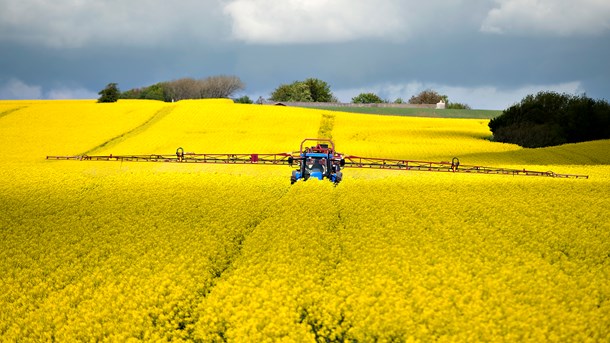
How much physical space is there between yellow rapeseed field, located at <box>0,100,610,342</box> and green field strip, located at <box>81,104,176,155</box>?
30913mm

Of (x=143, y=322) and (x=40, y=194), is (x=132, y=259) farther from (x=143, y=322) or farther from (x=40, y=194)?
(x=40, y=194)

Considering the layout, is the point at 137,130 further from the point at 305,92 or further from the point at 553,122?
the point at 305,92

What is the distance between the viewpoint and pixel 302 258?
62.6ft

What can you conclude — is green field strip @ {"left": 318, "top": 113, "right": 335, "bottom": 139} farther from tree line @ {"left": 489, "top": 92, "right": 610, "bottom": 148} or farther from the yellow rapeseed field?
the yellow rapeseed field

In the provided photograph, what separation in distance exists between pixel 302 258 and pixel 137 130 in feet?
219

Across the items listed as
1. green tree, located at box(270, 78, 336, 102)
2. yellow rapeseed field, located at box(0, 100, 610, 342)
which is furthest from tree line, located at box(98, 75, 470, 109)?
yellow rapeseed field, located at box(0, 100, 610, 342)

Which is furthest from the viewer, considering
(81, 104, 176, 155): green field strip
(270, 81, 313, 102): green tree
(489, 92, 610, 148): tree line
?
(270, 81, 313, 102): green tree

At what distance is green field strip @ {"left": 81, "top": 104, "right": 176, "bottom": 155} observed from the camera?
229 ft

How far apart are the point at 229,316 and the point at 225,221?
8.88 metres

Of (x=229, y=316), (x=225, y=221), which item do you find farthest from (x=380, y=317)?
(x=225, y=221)

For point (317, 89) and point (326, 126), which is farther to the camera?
point (317, 89)

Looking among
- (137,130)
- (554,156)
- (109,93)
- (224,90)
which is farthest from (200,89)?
(554,156)

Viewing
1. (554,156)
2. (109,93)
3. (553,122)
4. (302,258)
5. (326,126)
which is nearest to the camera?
(302,258)

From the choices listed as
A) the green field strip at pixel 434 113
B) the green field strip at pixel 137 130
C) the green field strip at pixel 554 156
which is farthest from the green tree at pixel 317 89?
the green field strip at pixel 554 156
